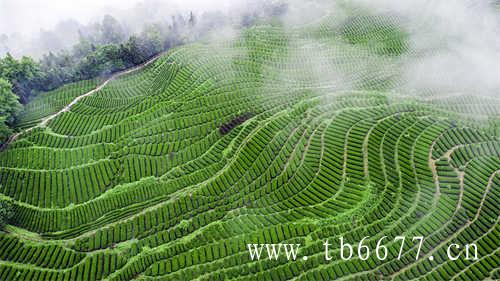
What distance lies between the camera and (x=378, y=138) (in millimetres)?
71000

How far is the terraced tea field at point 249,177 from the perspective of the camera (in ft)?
189

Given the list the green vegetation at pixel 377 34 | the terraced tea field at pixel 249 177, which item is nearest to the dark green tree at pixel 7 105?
the terraced tea field at pixel 249 177

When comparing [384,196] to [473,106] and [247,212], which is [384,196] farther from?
[473,106]

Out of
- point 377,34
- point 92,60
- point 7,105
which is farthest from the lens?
point 377,34

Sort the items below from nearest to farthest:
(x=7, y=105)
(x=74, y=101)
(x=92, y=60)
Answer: (x=7, y=105) → (x=74, y=101) → (x=92, y=60)

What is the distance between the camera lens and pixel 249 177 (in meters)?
69.4

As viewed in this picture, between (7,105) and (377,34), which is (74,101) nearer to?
(7,105)

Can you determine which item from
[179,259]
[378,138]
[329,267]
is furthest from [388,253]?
[179,259]

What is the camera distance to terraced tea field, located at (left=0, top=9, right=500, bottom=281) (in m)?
57.6

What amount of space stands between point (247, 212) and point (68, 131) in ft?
156

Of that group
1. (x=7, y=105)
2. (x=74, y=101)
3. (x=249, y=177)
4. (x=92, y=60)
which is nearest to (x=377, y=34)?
(x=249, y=177)

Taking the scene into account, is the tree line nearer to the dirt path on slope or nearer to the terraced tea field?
the dirt path on slope

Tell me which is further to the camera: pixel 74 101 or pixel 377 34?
pixel 377 34

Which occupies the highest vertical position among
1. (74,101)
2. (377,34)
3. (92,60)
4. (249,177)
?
(92,60)
